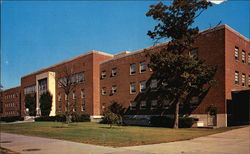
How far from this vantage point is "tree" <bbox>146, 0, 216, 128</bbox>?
26734 mm

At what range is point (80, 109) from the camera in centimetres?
5272

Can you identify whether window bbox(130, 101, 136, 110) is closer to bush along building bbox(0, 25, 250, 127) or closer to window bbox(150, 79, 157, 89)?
bush along building bbox(0, 25, 250, 127)

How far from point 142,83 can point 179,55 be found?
14.6m

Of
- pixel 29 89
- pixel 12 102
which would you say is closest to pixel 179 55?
pixel 29 89

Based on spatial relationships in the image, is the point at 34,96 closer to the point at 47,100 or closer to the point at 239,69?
the point at 47,100

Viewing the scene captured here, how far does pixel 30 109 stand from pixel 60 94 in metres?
13.9

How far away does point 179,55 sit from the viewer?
26969mm

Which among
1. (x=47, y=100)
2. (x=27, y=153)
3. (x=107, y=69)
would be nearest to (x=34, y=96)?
(x=47, y=100)

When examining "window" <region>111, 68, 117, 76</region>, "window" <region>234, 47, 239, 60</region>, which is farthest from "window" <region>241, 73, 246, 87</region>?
"window" <region>111, 68, 117, 76</region>

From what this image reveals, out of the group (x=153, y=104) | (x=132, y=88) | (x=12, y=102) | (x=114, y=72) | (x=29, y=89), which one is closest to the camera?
(x=153, y=104)

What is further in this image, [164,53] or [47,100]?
[47,100]

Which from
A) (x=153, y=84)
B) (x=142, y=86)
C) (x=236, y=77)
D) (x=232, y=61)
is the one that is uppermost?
(x=232, y=61)

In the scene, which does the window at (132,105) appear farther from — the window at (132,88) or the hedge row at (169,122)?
the hedge row at (169,122)

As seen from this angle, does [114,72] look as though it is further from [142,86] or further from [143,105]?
[143,105]
